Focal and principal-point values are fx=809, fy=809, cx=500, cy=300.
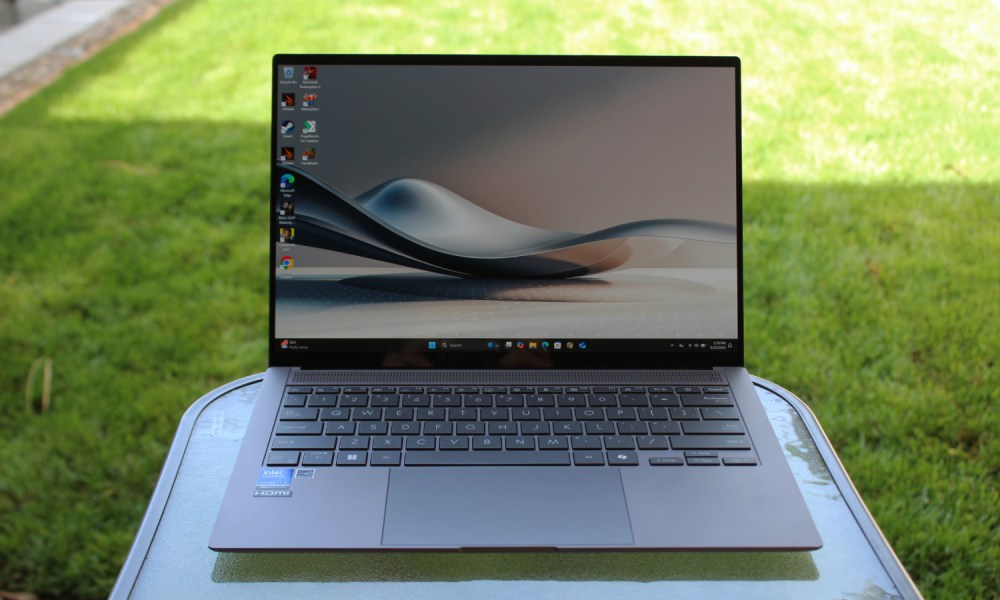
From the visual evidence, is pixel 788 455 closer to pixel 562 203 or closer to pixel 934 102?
pixel 562 203

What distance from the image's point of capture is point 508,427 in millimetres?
1142

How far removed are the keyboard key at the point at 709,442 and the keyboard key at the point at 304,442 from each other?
47 centimetres

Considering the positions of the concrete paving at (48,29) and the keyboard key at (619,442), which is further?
the concrete paving at (48,29)

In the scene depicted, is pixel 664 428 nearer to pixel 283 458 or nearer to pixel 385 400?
pixel 385 400

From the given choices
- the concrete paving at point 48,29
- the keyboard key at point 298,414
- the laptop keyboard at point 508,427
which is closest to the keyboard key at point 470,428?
the laptop keyboard at point 508,427

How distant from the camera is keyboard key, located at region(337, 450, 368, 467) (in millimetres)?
1084

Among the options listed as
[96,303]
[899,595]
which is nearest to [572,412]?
[899,595]

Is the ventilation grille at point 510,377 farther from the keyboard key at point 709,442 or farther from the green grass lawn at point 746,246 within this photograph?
the green grass lawn at point 746,246

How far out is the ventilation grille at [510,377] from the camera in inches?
48.5

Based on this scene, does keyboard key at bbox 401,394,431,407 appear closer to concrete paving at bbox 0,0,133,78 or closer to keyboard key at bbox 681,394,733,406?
keyboard key at bbox 681,394,733,406

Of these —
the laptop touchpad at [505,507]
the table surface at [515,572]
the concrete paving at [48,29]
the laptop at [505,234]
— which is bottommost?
the table surface at [515,572]

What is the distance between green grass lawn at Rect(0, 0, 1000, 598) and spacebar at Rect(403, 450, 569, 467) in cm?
117

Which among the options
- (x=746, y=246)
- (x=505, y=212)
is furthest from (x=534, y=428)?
(x=746, y=246)

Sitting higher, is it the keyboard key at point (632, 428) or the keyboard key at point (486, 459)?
the keyboard key at point (632, 428)
